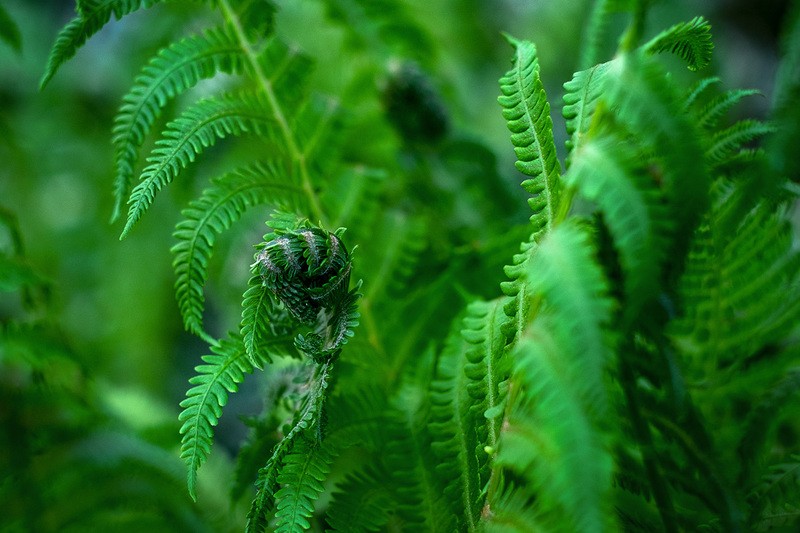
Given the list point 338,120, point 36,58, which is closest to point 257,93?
point 338,120

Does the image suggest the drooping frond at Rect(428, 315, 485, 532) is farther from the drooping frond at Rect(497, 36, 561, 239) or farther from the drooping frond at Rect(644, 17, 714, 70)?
the drooping frond at Rect(644, 17, 714, 70)

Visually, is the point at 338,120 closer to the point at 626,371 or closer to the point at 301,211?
the point at 301,211

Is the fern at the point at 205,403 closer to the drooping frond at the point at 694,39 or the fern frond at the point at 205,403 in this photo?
the fern frond at the point at 205,403

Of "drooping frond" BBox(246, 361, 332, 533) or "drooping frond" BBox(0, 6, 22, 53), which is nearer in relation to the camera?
"drooping frond" BBox(246, 361, 332, 533)

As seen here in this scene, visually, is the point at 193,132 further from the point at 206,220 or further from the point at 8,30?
the point at 8,30

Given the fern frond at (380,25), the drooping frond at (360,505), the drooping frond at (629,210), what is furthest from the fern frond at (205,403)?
the fern frond at (380,25)

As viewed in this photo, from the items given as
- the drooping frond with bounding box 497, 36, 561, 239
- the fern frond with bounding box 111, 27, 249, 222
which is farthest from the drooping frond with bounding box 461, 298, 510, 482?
the fern frond with bounding box 111, 27, 249, 222
